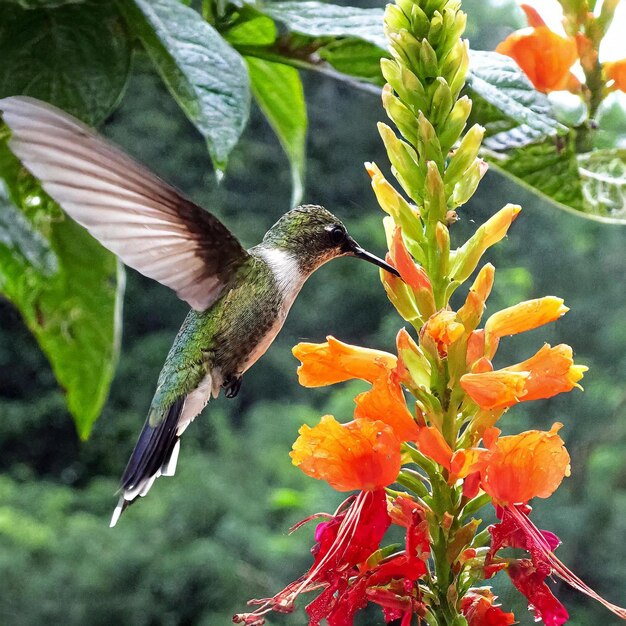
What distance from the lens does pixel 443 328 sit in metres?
0.57

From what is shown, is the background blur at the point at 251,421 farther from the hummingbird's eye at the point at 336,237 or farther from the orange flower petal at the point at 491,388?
the orange flower petal at the point at 491,388

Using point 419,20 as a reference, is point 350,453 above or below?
below

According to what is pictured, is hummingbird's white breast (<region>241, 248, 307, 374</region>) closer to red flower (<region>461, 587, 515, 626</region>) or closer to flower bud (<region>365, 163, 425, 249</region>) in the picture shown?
flower bud (<region>365, 163, 425, 249</region>)

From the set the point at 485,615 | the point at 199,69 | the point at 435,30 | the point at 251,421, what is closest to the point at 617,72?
the point at 435,30

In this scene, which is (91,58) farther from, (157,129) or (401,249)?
(157,129)

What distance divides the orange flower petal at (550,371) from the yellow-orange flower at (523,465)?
53 millimetres

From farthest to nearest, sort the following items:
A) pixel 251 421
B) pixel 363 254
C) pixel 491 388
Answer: pixel 251 421 < pixel 363 254 < pixel 491 388

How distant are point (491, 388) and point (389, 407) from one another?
0.23 feet

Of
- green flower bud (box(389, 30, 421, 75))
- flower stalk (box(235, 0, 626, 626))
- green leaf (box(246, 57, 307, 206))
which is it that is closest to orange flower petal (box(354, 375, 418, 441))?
flower stalk (box(235, 0, 626, 626))

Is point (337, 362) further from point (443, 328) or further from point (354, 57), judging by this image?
point (354, 57)

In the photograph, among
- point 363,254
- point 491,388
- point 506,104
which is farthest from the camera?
point 363,254

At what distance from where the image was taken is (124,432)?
5066 millimetres

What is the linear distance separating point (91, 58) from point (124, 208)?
0.12m

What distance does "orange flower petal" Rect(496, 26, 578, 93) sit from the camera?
859 millimetres
